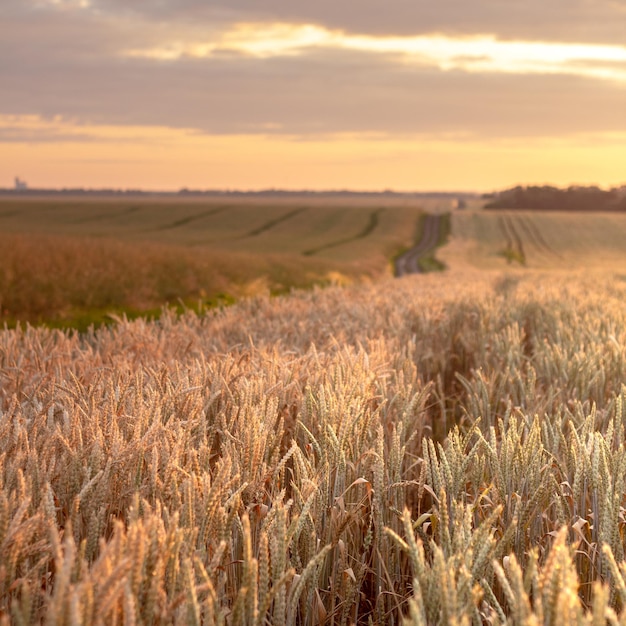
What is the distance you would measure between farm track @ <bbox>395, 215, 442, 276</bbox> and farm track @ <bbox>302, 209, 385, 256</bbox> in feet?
16.7

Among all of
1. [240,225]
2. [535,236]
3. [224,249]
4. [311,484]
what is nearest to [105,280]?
[311,484]

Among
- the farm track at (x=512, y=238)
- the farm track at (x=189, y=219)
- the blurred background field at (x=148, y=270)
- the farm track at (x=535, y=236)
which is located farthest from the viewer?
the farm track at (x=189, y=219)

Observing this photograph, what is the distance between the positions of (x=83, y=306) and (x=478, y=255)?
42.7 m

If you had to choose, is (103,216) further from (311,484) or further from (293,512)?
(311,484)

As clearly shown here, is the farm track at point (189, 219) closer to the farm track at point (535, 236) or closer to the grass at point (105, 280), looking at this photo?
the farm track at point (535, 236)

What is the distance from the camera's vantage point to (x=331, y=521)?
225 cm

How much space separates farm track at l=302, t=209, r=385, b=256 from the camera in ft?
163

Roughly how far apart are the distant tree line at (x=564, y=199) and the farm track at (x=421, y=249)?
1235 inches

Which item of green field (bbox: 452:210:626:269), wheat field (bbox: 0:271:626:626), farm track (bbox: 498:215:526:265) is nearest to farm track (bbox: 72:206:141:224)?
green field (bbox: 452:210:626:269)

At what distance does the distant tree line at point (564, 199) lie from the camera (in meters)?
106

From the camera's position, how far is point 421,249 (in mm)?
57562

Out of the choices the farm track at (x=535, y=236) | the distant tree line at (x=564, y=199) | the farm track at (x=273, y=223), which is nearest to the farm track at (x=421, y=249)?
the farm track at (x=535, y=236)

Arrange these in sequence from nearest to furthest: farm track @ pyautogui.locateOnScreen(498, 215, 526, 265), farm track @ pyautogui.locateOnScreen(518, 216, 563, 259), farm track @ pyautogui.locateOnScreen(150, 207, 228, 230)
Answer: farm track @ pyautogui.locateOnScreen(498, 215, 526, 265)
farm track @ pyautogui.locateOnScreen(518, 216, 563, 259)
farm track @ pyautogui.locateOnScreen(150, 207, 228, 230)

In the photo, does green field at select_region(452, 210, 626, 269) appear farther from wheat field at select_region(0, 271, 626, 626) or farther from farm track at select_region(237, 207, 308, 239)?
wheat field at select_region(0, 271, 626, 626)
